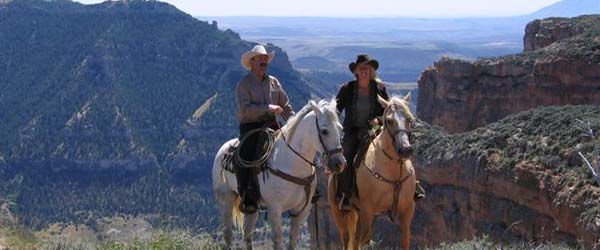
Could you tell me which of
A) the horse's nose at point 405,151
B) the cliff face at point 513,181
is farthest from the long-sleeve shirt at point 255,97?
the cliff face at point 513,181

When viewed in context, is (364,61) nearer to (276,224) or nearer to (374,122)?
(374,122)

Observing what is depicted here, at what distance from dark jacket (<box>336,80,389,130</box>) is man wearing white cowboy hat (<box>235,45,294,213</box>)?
1.02m

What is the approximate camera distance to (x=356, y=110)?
1266 cm

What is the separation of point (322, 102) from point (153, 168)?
406 ft

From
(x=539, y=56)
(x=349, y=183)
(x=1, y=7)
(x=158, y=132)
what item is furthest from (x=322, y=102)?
(x=1, y=7)

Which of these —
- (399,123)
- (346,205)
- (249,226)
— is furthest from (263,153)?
(399,123)

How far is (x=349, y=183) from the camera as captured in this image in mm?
12547

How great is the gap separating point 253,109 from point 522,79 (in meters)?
37.3

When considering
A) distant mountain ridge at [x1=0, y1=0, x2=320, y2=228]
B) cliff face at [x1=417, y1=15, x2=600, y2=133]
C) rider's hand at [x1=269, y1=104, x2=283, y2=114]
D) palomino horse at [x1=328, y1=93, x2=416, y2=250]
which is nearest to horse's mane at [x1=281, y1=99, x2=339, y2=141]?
rider's hand at [x1=269, y1=104, x2=283, y2=114]

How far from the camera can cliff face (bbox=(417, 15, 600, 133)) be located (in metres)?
42.2

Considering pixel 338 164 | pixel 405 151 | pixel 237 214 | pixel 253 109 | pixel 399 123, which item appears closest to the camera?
pixel 338 164

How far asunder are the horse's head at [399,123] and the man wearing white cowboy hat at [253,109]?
165 cm

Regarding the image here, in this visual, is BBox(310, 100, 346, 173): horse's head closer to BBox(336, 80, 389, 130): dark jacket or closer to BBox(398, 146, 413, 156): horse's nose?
BBox(398, 146, 413, 156): horse's nose

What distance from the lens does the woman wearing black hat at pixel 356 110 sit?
1251 cm
